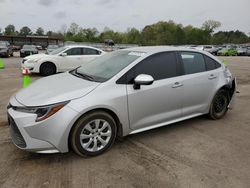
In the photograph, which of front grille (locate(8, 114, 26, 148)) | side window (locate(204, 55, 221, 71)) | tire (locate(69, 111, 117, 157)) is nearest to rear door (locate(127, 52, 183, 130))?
tire (locate(69, 111, 117, 157))

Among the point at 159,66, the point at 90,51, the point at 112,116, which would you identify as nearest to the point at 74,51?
the point at 90,51

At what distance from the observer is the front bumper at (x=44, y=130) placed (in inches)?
115

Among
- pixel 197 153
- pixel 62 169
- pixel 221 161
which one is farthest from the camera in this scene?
Answer: pixel 197 153

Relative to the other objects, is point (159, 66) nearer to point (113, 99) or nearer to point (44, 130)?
point (113, 99)

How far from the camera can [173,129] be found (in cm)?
438

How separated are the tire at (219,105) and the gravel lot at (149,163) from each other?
1.99 ft

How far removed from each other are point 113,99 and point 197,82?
5.95 ft

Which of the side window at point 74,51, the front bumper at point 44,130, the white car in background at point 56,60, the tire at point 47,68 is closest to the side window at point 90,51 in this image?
the white car in background at point 56,60

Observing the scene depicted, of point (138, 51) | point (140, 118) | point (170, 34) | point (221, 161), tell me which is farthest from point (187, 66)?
point (170, 34)

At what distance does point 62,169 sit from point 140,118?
4.44 ft

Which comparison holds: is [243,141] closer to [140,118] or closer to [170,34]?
[140,118]

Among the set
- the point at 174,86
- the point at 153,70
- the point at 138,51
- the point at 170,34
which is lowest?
the point at 174,86

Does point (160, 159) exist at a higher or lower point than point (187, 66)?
lower

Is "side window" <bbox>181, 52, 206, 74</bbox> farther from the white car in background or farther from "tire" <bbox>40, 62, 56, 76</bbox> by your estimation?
"tire" <bbox>40, 62, 56, 76</bbox>
